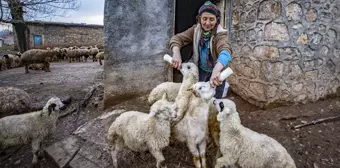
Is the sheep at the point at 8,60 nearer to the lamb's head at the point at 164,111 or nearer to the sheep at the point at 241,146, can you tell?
the lamb's head at the point at 164,111

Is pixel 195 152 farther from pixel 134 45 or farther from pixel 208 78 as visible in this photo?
pixel 134 45

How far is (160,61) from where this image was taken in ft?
16.8

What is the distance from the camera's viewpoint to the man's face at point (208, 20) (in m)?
2.78

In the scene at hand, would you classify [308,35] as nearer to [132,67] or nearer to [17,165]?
[132,67]

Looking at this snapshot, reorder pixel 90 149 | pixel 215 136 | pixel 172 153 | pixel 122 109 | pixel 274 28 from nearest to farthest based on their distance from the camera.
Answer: pixel 215 136
pixel 172 153
pixel 90 149
pixel 274 28
pixel 122 109

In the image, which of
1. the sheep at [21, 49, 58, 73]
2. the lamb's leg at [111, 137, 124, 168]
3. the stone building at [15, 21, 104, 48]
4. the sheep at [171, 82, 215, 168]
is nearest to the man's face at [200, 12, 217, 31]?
the sheep at [171, 82, 215, 168]

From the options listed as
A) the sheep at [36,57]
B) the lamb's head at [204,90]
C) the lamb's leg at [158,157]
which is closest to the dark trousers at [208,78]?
the lamb's head at [204,90]

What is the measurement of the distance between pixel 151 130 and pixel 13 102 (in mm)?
3456

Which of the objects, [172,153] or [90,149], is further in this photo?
[90,149]

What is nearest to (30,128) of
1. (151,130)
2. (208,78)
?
(151,130)

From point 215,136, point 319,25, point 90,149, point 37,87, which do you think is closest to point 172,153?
point 215,136

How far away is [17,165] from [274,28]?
450 centimetres

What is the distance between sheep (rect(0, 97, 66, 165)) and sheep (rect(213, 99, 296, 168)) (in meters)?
2.57

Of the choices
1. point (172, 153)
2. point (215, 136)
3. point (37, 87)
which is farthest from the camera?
point (37, 87)
